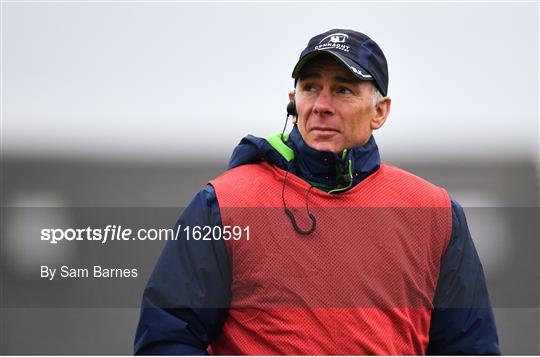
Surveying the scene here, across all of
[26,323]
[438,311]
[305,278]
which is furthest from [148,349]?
[26,323]

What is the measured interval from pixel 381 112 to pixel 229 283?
0.81 meters

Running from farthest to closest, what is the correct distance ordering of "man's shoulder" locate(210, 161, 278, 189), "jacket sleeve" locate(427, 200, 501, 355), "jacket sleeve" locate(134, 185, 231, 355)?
"jacket sleeve" locate(427, 200, 501, 355) < "man's shoulder" locate(210, 161, 278, 189) < "jacket sleeve" locate(134, 185, 231, 355)

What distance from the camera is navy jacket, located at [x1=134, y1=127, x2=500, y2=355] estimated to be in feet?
8.49

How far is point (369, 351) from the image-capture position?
2.58 m

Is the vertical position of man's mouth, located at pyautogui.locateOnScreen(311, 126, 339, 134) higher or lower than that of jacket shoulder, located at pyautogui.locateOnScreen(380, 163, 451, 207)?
higher

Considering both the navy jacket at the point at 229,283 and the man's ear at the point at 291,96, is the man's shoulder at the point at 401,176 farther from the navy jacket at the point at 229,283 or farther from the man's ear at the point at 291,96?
the man's ear at the point at 291,96

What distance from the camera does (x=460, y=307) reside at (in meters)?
2.90

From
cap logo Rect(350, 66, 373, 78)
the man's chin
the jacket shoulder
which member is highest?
cap logo Rect(350, 66, 373, 78)

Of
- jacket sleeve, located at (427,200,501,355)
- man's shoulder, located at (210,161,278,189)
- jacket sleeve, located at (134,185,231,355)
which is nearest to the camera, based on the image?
jacket sleeve, located at (134,185,231,355)

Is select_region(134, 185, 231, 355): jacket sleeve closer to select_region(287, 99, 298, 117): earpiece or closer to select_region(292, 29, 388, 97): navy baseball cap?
select_region(287, 99, 298, 117): earpiece

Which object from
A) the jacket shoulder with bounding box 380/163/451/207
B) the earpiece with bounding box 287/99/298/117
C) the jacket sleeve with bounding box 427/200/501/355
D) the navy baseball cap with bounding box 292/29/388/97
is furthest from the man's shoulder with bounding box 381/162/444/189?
the earpiece with bounding box 287/99/298/117

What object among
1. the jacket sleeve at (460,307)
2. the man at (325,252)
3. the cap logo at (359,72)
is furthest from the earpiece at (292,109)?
the jacket sleeve at (460,307)

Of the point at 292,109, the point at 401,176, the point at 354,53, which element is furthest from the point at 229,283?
the point at 354,53

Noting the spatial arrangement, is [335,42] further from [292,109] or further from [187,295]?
[187,295]
